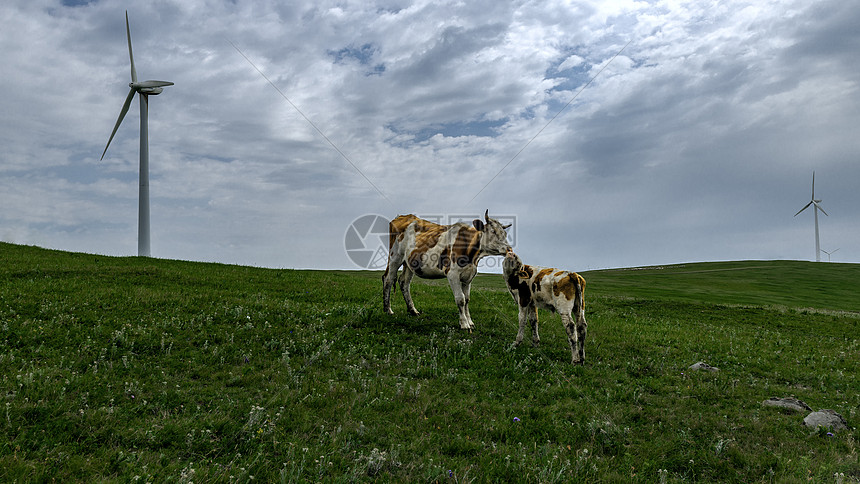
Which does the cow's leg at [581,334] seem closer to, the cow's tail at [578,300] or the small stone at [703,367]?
the cow's tail at [578,300]

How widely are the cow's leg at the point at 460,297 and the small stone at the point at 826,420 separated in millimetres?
7585

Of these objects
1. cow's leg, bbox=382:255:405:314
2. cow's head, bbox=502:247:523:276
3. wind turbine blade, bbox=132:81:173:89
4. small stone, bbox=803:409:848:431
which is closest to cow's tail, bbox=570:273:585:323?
cow's head, bbox=502:247:523:276

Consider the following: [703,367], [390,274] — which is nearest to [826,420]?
[703,367]

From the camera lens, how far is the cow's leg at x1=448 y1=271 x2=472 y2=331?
12680 millimetres

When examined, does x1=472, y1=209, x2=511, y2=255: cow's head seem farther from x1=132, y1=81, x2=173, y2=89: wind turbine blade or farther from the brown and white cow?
x1=132, y1=81, x2=173, y2=89: wind turbine blade

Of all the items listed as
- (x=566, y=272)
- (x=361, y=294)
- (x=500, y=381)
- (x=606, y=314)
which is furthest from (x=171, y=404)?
(x=606, y=314)

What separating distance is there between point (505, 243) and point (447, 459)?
23.1 ft

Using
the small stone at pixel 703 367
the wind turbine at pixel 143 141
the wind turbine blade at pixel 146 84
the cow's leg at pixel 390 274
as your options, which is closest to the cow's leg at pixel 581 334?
the small stone at pixel 703 367

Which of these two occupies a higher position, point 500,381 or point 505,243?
point 505,243

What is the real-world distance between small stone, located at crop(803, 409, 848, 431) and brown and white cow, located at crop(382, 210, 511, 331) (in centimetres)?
705

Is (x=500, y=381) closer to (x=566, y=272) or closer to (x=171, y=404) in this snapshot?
(x=566, y=272)

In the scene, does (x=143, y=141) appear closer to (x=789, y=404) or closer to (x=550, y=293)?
(x=550, y=293)

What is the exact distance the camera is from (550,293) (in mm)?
11320

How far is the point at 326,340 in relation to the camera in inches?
454
